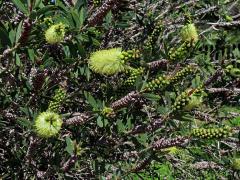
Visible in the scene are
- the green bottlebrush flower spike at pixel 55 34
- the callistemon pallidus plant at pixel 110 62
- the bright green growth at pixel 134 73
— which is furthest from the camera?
the bright green growth at pixel 134 73

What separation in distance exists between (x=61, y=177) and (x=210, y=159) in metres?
1.22

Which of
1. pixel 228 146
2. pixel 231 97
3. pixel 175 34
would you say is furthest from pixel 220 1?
pixel 228 146

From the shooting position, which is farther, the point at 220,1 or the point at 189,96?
the point at 220,1

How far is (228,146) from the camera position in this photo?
10.9 ft

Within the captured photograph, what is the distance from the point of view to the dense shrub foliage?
2043mm

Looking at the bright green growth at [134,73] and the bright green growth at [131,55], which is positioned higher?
the bright green growth at [131,55]

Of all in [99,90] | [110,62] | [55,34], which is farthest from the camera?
[99,90]

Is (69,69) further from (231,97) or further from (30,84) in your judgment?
(231,97)

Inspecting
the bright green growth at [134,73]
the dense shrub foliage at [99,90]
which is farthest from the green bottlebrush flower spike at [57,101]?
the bright green growth at [134,73]

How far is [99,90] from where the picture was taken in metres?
2.75

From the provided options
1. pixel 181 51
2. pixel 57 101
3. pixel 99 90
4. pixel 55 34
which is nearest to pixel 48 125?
pixel 57 101

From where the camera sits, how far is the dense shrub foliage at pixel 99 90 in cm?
204

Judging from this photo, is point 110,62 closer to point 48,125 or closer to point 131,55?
point 131,55

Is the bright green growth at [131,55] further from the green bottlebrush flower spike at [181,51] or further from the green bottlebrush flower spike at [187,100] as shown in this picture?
the green bottlebrush flower spike at [187,100]
